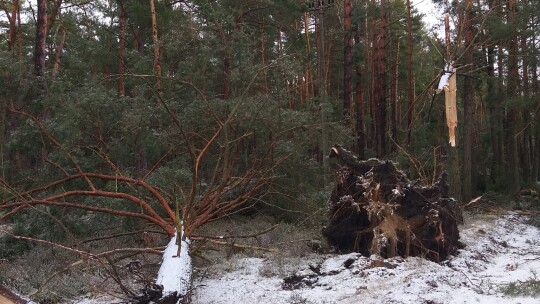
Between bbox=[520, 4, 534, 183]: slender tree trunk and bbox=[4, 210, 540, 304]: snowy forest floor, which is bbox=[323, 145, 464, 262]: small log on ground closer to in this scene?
bbox=[4, 210, 540, 304]: snowy forest floor

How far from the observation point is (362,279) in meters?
5.32

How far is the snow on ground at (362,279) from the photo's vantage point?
468cm

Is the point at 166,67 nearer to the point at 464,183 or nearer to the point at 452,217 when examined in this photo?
the point at 452,217

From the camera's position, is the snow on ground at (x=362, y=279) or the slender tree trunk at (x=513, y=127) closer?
the snow on ground at (x=362, y=279)

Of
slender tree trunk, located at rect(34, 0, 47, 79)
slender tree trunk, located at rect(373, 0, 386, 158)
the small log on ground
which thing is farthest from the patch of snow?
slender tree trunk, located at rect(373, 0, 386, 158)

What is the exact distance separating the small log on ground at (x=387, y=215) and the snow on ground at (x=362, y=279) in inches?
13.6

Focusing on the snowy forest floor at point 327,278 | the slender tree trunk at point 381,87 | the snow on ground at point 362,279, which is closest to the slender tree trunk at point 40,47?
the snowy forest floor at point 327,278

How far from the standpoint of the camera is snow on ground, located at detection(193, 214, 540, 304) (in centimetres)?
468

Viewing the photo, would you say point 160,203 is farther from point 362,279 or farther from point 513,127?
point 513,127

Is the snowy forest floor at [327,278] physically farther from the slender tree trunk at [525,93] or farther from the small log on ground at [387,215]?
the slender tree trunk at [525,93]

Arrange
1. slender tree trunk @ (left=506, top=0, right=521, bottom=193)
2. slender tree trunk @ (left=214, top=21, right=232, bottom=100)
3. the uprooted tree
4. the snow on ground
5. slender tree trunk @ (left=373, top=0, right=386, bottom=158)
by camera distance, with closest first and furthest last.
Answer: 1. the uprooted tree
2. the snow on ground
3. slender tree trunk @ (left=214, top=21, right=232, bottom=100)
4. slender tree trunk @ (left=506, top=0, right=521, bottom=193)
5. slender tree trunk @ (left=373, top=0, right=386, bottom=158)

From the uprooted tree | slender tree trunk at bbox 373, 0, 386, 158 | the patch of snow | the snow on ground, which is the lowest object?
the snow on ground

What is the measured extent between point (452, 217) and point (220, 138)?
4461mm

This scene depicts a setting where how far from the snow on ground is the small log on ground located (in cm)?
35
